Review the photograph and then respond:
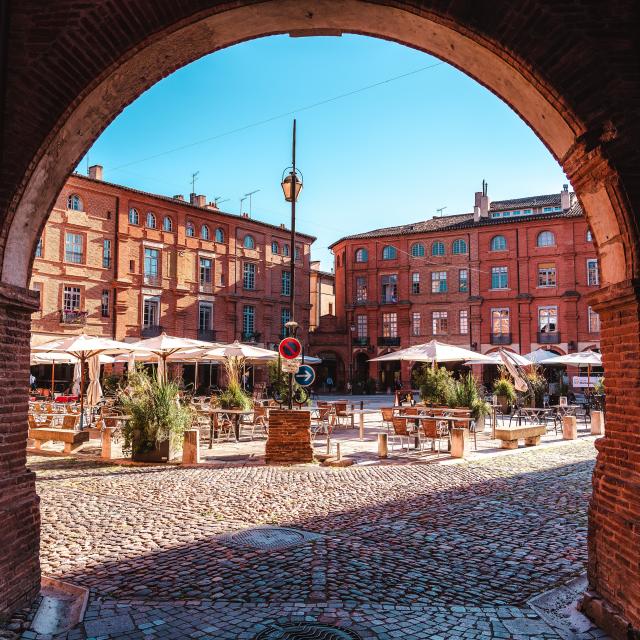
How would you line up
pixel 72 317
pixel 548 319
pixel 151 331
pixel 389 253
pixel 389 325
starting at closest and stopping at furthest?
pixel 72 317
pixel 151 331
pixel 548 319
pixel 389 325
pixel 389 253

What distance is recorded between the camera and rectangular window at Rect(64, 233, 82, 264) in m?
31.5

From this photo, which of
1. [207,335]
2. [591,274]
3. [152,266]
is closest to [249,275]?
[207,335]

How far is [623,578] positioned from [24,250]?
4584 mm

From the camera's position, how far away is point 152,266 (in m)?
35.6

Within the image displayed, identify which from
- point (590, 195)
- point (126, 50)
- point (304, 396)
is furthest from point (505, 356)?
point (126, 50)

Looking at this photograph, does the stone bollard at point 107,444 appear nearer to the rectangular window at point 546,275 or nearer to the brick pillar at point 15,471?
the brick pillar at point 15,471

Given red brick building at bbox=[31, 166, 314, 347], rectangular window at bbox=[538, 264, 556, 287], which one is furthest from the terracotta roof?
rectangular window at bbox=[538, 264, 556, 287]

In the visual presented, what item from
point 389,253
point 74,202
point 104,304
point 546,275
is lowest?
point 104,304

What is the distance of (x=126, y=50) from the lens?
13.8 ft

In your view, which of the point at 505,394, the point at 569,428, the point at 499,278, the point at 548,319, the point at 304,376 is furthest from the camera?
the point at 499,278

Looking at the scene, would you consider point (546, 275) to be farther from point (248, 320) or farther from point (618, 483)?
point (618, 483)

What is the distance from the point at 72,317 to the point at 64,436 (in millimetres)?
21499

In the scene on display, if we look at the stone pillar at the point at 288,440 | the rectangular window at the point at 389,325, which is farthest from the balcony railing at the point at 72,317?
the stone pillar at the point at 288,440

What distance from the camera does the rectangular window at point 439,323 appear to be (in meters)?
42.6
